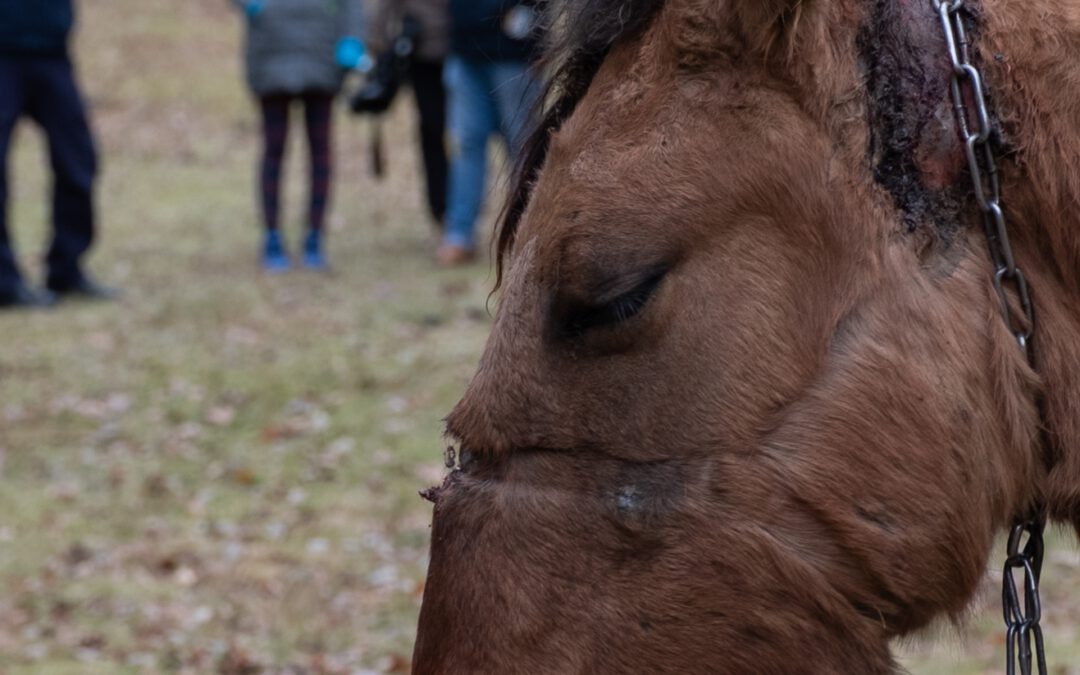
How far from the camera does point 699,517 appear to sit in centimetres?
208

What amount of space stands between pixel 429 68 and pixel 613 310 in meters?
9.77

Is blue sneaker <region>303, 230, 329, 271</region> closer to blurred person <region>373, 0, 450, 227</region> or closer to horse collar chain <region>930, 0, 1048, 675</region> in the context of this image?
blurred person <region>373, 0, 450, 227</region>

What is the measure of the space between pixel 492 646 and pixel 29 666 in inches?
146

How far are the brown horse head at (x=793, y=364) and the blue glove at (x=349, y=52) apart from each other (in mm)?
8633

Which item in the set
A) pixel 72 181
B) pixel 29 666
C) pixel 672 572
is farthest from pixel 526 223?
pixel 72 181

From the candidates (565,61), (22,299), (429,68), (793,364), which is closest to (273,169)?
(429,68)

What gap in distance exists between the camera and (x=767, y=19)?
2066mm

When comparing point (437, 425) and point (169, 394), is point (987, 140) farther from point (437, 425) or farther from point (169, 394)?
point (169, 394)

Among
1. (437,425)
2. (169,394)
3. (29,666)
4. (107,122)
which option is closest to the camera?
(29,666)

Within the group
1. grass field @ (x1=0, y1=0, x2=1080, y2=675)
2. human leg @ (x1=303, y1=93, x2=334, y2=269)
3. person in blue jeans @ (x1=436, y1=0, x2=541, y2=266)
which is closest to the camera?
grass field @ (x1=0, y1=0, x2=1080, y2=675)

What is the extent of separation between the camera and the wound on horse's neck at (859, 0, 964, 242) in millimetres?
2092

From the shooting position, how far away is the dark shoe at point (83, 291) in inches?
407

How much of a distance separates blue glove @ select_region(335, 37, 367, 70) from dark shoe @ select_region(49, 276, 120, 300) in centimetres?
232

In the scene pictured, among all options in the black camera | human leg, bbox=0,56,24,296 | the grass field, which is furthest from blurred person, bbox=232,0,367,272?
human leg, bbox=0,56,24,296
